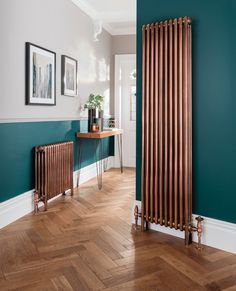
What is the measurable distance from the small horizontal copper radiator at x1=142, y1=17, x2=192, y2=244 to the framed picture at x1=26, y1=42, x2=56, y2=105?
1.38 metres

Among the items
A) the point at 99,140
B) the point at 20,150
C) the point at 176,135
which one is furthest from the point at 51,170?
the point at 99,140

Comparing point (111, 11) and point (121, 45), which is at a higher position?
point (111, 11)

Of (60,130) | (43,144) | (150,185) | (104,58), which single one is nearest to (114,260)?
(150,185)

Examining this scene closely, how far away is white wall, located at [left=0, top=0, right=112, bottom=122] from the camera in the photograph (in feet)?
10.9

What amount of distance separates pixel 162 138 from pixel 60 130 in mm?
1958

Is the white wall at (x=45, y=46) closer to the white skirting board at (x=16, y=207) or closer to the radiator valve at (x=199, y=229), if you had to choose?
the white skirting board at (x=16, y=207)

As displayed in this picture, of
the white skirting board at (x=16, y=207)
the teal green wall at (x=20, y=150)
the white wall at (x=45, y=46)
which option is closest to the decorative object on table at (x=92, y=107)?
the white wall at (x=45, y=46)

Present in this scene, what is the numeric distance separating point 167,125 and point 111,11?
3.37 metres

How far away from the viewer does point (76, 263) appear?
2.48 m

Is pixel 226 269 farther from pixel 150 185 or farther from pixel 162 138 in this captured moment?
pixel 162 138

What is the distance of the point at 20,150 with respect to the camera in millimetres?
3596

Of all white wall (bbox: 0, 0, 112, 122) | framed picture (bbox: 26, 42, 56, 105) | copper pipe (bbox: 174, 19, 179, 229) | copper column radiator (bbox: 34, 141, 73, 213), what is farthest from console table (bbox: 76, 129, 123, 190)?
copper pipe (bbox: 174, 19, 179, 229)

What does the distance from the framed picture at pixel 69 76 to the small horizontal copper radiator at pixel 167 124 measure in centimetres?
178

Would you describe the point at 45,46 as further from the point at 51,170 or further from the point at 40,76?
the point at 51,170
